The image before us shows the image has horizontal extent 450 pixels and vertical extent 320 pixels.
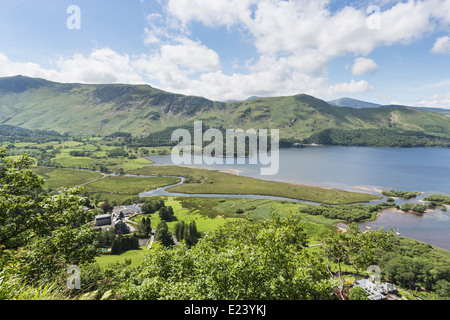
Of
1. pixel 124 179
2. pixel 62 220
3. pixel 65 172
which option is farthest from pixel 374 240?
pixel 65 172

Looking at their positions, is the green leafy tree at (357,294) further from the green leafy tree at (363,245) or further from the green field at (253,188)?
the green field at (253,188)

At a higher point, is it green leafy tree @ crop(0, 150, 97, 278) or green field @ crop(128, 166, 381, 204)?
green leafy tree @ crop(0, 150, 97, 278)

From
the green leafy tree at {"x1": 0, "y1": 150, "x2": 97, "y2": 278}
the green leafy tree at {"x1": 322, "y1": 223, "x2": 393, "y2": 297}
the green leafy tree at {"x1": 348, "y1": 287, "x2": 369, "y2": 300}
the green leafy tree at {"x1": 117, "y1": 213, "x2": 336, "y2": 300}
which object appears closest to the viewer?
the green leafy tree at {"x1": 0, "y1": 150, "x2": 97, "y2": 278}

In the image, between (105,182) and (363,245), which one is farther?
(105,182)

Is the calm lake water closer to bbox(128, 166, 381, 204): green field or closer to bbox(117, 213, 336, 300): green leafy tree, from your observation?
bbox(128, 166, 381, 204): green field

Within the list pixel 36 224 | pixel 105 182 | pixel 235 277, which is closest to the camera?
pixel 36 224

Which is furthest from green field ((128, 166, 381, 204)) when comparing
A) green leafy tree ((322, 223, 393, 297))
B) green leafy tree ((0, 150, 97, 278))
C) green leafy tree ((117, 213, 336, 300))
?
green leafy tree ((0, 150, 97, 278))

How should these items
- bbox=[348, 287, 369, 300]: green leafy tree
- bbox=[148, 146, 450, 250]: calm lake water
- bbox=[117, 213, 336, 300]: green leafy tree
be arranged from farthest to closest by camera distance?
bbox=[148, 146, 450, 250]: calm lake water < bbox=[348, 287, 369, 300]: green leafy tree < bbox=[117, 213, 336, 300]: green leafy tree

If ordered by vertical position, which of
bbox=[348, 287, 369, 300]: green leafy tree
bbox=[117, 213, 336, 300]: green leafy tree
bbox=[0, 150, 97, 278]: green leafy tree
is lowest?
bbox=[348, 287, 369, 300]: green leafy tree

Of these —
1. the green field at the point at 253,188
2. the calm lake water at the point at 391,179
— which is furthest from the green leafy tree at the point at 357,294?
the green field at the point at 253,188

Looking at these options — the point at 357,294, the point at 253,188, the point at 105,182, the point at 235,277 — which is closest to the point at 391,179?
the point at 253,188

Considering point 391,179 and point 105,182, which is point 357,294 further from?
point 105,182

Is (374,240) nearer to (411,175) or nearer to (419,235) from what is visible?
(419,235)
